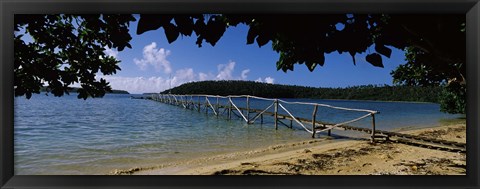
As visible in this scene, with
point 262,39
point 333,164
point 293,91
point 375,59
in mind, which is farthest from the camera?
point 293,91

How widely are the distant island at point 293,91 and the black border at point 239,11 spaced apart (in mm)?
2471

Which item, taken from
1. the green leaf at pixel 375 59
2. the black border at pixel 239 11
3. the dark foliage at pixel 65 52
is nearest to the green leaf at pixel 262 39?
the black border at pixel 239 11

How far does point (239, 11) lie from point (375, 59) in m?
1.19

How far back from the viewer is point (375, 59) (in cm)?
207

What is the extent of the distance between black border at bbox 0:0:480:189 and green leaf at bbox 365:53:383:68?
0.80 m

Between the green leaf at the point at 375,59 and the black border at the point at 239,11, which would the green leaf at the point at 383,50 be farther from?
the black border at the point at 239,11

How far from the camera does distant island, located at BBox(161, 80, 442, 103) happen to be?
5996 millimetres

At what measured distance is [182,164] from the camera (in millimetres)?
6309

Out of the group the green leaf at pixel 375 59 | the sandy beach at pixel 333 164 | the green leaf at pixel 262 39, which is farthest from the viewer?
the sandy beach at pixel 333 164

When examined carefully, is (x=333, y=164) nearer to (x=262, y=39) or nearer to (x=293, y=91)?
(x=293, y=91)

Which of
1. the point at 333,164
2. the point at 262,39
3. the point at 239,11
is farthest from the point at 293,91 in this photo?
the point at 262,39

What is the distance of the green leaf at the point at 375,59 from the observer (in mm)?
2062

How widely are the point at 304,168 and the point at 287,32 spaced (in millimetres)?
3872

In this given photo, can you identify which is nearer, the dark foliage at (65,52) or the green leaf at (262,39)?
the green leaf at (262,39)
